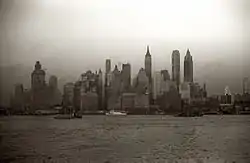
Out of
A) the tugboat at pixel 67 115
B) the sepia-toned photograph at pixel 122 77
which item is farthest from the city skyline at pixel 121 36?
the tugboat at pixel 67 115

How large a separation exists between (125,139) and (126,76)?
1.08 feet

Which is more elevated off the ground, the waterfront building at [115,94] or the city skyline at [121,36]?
the city skyline at [121,36]

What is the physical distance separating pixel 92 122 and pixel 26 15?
2.20 feet

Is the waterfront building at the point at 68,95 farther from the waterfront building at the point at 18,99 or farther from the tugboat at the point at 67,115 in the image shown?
the waterfront building at the point at 18,99

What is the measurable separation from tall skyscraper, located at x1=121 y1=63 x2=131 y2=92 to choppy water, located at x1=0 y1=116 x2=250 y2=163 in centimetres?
17

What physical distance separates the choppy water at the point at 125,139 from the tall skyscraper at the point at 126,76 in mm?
169

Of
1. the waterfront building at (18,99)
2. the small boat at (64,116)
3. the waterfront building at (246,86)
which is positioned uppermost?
the waterfront building at (246,86)

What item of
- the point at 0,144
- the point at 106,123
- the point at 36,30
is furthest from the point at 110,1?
the point at 0,144

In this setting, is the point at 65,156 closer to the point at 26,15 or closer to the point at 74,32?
the point at 74,32

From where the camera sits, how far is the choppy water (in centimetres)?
181

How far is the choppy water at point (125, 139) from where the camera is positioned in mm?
1808

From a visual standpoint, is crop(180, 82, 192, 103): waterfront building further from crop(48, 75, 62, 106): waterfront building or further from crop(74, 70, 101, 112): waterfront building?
crop(48, 75, 62, 106): waterfront building

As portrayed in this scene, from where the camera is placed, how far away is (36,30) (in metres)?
1.89

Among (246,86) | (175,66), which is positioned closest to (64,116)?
(175,66)
